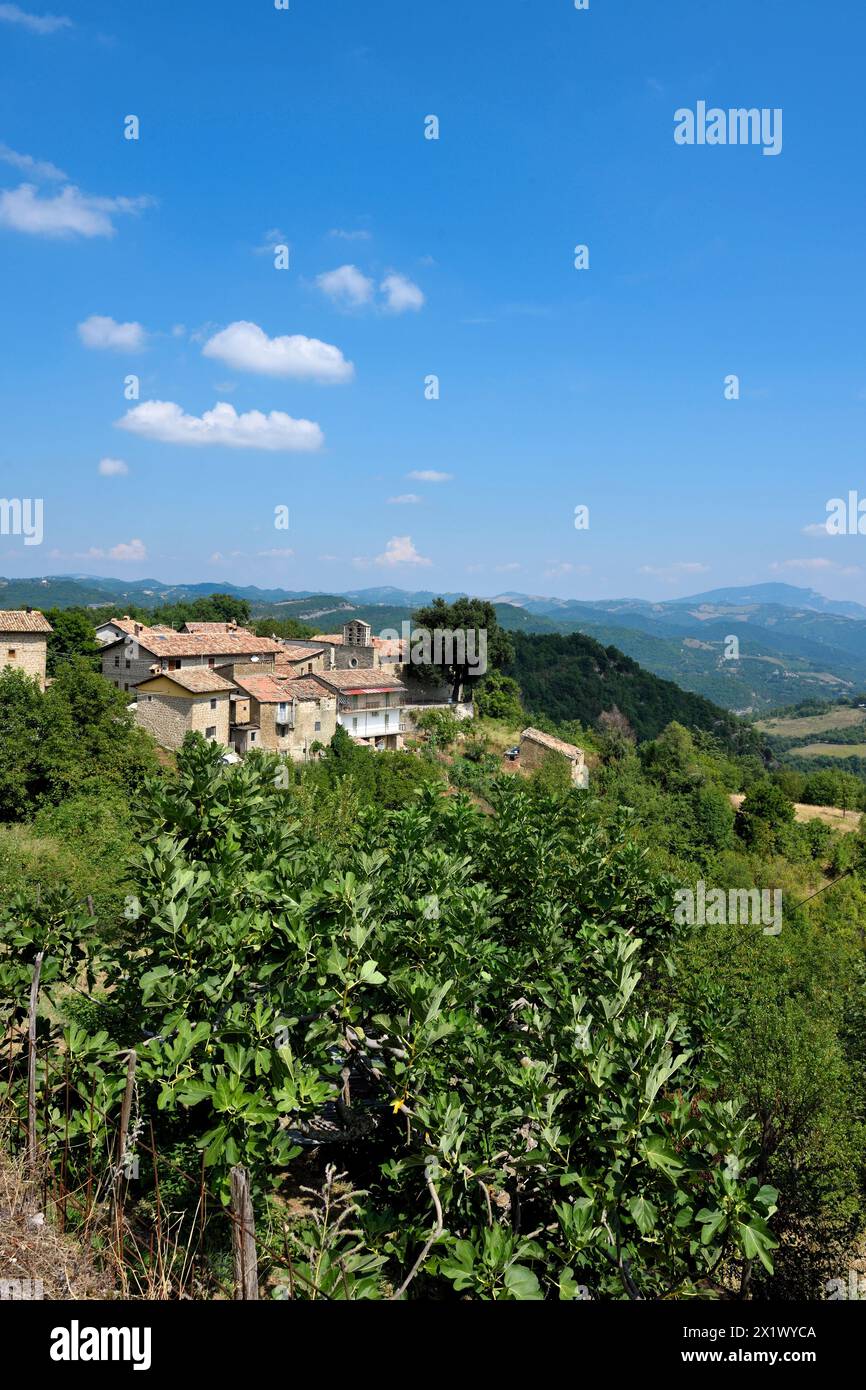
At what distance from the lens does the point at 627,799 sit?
3631cm

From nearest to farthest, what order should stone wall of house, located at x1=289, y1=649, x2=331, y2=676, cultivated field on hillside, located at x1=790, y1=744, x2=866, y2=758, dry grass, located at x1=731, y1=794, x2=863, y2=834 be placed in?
dry grass, located at x1=731, y1=794, x2=863, y2=834, stone wall of house, located at x1=289, y1=649, x2=331, y2=676, cultivated field on hillside, located at x1=790, y1=744, x2=866, y2=758

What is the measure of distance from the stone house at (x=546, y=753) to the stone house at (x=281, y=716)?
1051 centimetres

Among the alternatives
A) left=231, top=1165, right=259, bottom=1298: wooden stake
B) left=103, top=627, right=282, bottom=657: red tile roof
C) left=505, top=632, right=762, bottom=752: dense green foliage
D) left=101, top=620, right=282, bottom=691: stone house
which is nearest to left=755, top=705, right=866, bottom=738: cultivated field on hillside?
left=505, top=632, right=762, bottom=752: dense green foliage

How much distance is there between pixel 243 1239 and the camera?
3205 mm

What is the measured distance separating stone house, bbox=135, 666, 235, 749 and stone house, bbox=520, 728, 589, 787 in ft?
52.2

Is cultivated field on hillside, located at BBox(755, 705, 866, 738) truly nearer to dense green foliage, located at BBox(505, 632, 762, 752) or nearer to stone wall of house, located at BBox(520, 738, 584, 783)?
dense green foliage, located at BBox(505, 632, 762, 752)

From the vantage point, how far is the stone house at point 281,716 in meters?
32.0

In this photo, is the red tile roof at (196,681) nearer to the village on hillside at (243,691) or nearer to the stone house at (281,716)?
the village on hillside at (243,691)

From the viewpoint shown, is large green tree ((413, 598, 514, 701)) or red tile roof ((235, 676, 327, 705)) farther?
large green tree ((413, 598, 514, 701))

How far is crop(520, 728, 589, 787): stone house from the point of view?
37.7 m

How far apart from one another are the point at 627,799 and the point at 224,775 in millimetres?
31975

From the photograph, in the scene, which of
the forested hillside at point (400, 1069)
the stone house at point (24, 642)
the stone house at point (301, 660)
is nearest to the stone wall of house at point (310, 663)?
the stone house at point (301, 660)
